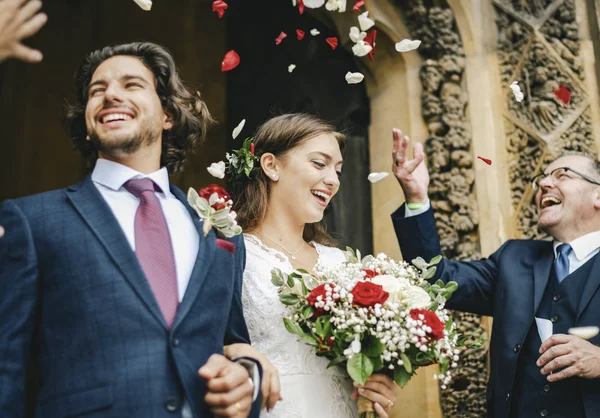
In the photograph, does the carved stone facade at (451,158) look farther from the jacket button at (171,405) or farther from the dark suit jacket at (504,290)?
the jacket button at (171,405)

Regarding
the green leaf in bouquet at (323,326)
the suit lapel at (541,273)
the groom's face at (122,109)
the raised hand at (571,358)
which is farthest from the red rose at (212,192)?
the suit lapel at (541,273)

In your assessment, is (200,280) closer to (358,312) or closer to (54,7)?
(358,312)

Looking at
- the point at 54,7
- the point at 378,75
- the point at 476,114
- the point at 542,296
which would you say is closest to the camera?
the point at 542,296

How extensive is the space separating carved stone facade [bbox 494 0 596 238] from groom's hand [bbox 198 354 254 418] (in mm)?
2265

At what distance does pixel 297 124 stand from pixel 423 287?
0.89 meters

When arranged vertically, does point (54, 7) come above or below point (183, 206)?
above

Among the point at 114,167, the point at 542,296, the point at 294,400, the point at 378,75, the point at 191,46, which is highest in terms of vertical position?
the point at 191,46

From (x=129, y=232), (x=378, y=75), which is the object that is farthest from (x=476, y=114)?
(x=129, y=232)

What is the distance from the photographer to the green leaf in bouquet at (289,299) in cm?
252

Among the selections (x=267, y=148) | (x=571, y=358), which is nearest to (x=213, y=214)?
(x=267, y=148)

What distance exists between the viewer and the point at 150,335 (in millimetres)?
1848

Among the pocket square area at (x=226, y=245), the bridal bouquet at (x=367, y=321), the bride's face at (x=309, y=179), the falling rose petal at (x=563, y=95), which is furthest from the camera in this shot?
the falling rose petal at (x=563, y=95)

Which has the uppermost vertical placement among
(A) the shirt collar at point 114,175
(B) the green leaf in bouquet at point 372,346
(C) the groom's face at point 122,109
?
(C) the groom's face at point 122,109

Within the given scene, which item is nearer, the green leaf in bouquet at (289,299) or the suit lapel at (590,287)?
the green leaf in bouquet at (289,299)
